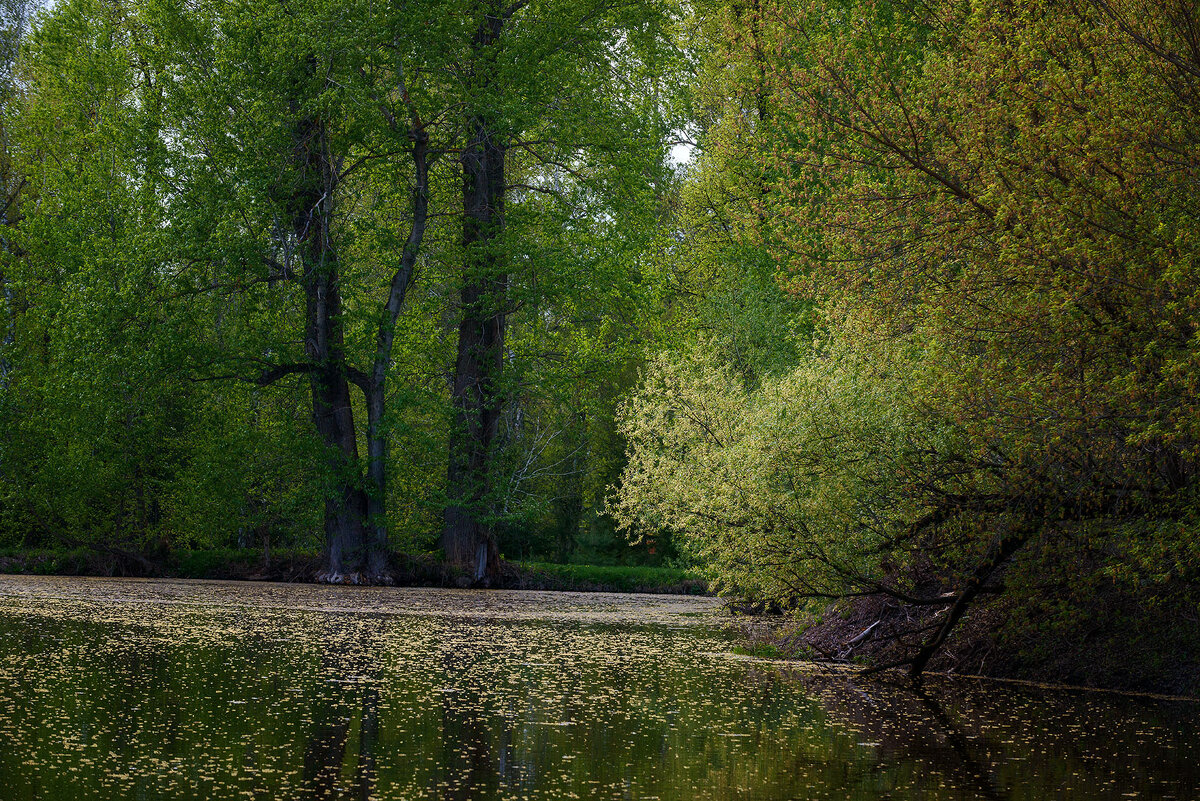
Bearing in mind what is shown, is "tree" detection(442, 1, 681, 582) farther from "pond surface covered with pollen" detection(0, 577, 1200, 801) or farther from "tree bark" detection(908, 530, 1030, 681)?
"tree bark" detection(908, 530, 1030, 681)

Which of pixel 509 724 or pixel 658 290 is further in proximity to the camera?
pixel 658 290

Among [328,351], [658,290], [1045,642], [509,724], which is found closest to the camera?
[509,724]

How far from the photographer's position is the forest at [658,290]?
9602mm

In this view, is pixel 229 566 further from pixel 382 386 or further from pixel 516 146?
pixel 516 146

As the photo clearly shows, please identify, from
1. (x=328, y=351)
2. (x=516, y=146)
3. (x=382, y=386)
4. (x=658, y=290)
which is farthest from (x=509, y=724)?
(x=658, y=290)

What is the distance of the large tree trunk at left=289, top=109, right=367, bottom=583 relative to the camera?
24750mm

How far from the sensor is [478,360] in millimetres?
27453

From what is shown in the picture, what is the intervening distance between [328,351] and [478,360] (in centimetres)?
343

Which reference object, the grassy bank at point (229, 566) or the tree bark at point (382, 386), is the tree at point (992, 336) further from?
the grassy bank at point (229, 566)

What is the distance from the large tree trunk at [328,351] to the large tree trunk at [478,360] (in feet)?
7.20

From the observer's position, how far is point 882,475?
12.4 meters

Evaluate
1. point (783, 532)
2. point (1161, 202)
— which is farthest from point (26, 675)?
point (1161, 202)

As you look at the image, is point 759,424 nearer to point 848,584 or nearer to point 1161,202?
point 848,584

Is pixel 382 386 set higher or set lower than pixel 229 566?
higher
